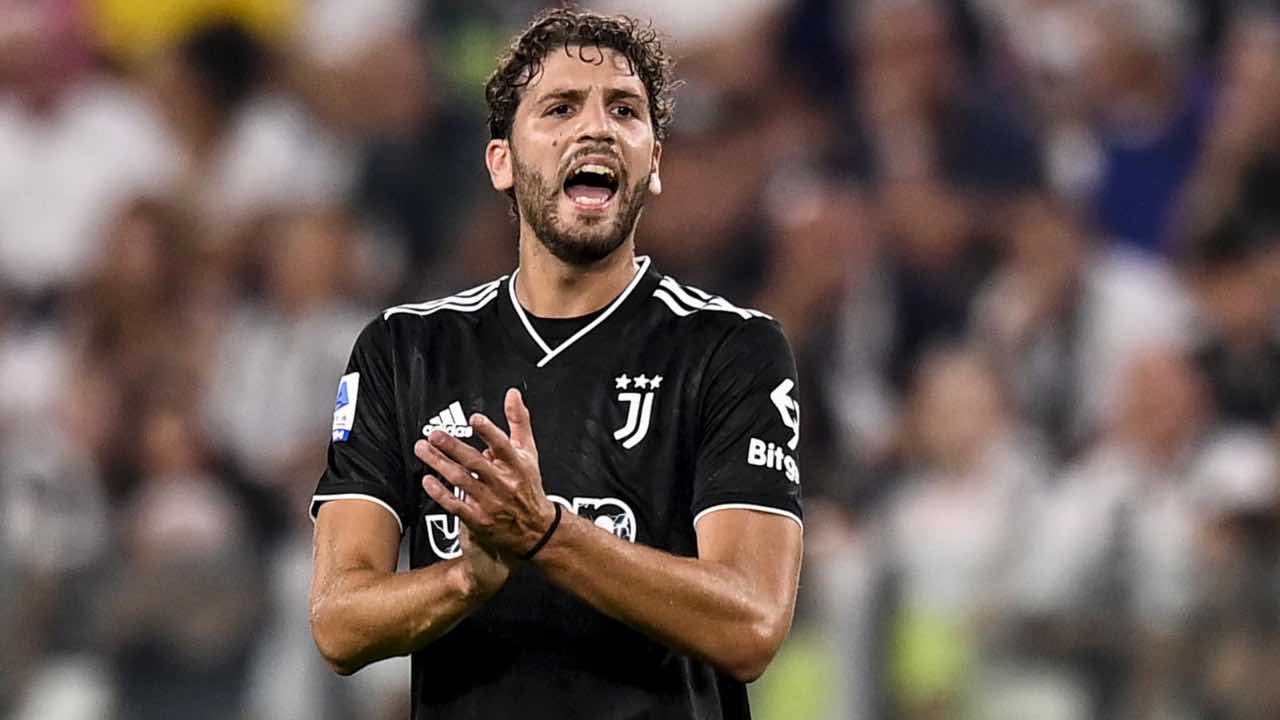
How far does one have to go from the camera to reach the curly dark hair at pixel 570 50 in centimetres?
349

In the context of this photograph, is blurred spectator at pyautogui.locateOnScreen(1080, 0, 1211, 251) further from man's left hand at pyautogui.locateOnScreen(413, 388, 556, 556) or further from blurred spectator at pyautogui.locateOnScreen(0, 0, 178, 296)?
man's left hand at pyautogui.locateOnScreen(413, 388, 556, 556)

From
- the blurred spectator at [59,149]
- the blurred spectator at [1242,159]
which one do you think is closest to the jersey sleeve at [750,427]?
the blurred spectator at [1242,159]

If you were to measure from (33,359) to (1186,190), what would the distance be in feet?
17.4

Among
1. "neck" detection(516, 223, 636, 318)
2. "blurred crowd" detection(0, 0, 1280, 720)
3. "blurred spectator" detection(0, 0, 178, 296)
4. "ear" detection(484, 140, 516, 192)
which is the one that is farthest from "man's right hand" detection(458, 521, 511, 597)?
"blurred spectator" detection(0, 0, 178, 296)

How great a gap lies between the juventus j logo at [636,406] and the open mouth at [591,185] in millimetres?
321

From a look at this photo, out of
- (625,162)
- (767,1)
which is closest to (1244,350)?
(767,1)

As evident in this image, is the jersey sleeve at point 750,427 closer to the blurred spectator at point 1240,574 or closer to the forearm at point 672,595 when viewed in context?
the forearm at point 672,595

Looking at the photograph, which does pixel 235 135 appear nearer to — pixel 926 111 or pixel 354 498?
pixel 926 111

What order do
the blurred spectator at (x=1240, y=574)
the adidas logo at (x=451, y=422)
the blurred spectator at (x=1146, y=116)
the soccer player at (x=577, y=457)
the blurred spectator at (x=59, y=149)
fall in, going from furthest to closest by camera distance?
1. the blurred spectator at (x=59, y=149)
2. the blurred spectator at (x=1146, y=116)
3. the blurred spectator at (x=1240, y=574)
4. the adidas logo at (x=451, y=422)
5. the soccer player at (x=577, y=457)

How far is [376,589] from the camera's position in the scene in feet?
10.2

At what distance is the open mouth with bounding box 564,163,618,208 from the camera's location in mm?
3354

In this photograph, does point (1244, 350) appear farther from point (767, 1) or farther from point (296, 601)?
point (296, 601)

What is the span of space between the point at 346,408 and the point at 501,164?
55cm

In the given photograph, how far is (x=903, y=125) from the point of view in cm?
877
